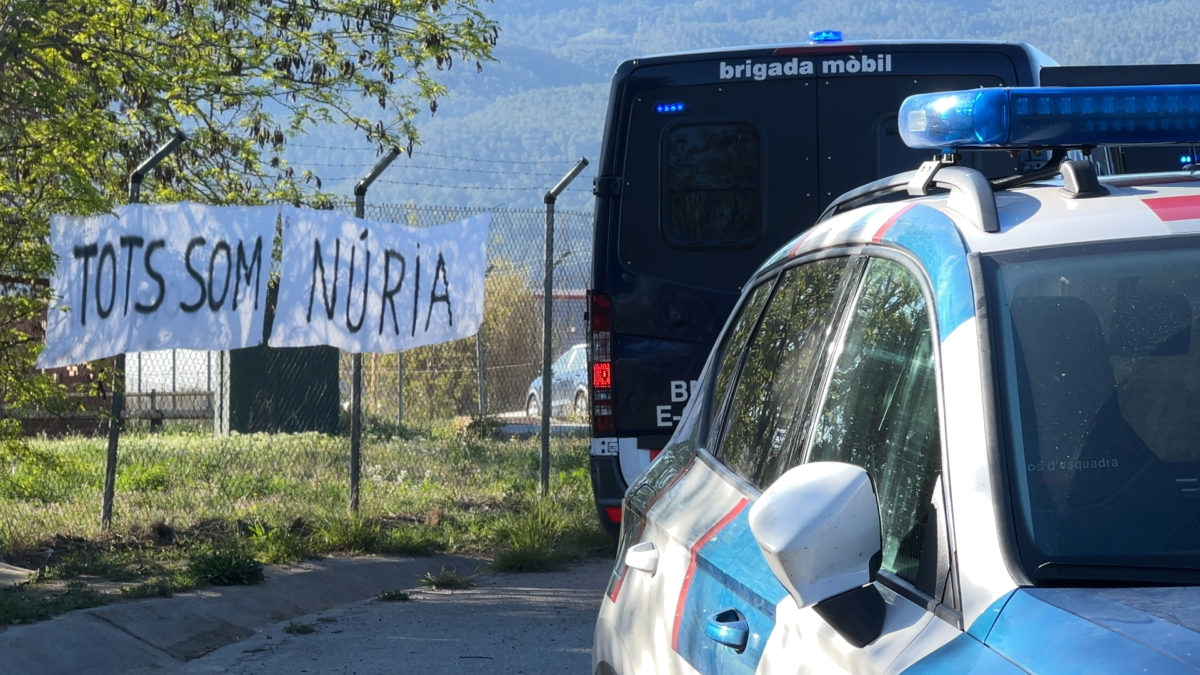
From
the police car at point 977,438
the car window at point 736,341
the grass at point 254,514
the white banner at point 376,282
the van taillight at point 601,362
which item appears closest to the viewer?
the police car at point 977,438

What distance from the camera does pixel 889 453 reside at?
7.81 ft

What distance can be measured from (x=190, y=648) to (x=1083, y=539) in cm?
508

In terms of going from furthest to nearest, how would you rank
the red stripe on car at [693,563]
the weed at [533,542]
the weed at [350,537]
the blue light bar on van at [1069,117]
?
the weed at [350,537] < the weed at [533,542] < the red stripe on car at [693,563] < the blue light bar on van at [1069,117]

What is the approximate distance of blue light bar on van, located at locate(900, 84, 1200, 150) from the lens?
8.17 feet

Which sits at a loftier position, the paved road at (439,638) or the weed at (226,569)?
the weed at (226,569)

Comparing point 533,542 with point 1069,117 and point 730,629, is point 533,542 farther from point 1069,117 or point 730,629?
point 1069,117

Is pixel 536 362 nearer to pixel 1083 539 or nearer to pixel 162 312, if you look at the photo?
pixel 162 312

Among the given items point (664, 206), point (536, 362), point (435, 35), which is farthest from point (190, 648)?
point (536, 362)

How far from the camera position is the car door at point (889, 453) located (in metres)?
1.98

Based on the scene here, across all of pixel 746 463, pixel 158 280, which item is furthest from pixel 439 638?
pixel 746 463

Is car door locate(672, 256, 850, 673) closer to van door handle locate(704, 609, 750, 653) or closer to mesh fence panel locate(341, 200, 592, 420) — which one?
van door handle locate(704, 609, 750, 653)

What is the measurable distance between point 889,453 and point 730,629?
0.39m

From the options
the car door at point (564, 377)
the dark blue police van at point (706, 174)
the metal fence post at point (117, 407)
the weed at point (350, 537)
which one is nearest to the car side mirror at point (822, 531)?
the dark blue police van at point (706, 174)

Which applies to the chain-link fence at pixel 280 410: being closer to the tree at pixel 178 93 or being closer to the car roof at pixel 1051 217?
the tree at pixel 178 93
